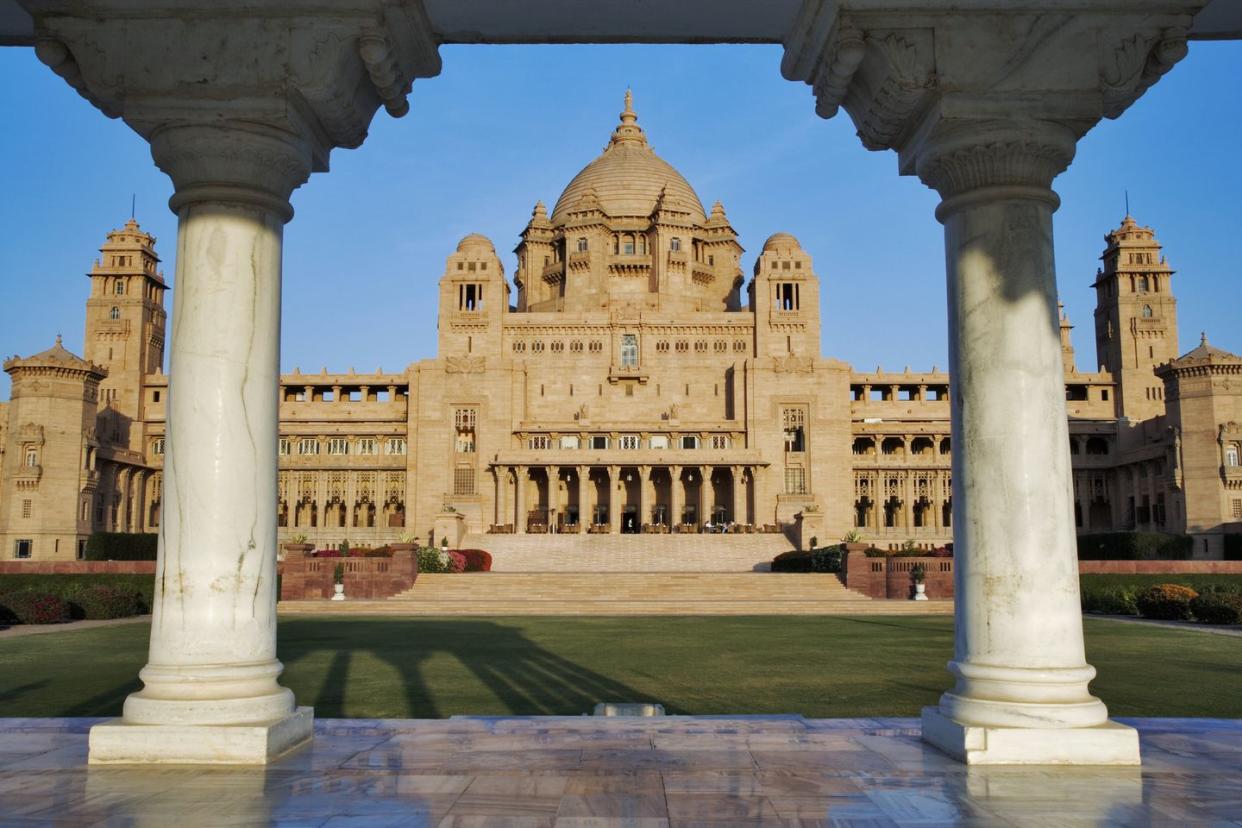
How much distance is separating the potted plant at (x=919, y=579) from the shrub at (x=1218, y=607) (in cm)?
819

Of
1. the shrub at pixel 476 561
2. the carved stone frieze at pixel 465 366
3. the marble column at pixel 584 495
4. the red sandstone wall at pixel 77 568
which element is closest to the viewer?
the red sandstone wall at pixel 77 568

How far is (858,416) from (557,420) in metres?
23.9

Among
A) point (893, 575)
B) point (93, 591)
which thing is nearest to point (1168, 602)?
point (893, 575)

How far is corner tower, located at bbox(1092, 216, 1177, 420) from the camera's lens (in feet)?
270

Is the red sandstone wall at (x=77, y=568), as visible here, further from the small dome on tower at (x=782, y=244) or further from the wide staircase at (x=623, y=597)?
the small dome on tower at (x=782, y=244)

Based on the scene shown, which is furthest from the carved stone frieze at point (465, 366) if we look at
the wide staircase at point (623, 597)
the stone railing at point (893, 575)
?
the stone railing at point (893, 575)

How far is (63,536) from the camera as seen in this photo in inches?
2653

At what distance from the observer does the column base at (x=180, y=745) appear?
6957 mm

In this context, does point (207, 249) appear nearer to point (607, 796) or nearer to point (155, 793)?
point (155, 793)

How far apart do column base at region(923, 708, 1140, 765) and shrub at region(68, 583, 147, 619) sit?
2702cm

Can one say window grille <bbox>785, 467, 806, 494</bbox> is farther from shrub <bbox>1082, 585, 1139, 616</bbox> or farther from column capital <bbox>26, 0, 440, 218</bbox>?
column capital <bbox>26, 0, 440, 218</bbox>

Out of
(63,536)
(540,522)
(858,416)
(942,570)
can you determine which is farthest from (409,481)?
(942,570)

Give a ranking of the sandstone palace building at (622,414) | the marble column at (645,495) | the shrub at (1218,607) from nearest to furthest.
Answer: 1. the shrub at (1218,607)
2. the sandstone palace building at (622,414)
3. the marble column at (645,495)

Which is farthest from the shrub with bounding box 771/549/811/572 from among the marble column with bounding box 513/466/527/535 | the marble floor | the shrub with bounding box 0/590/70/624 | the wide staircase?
the marble floor
